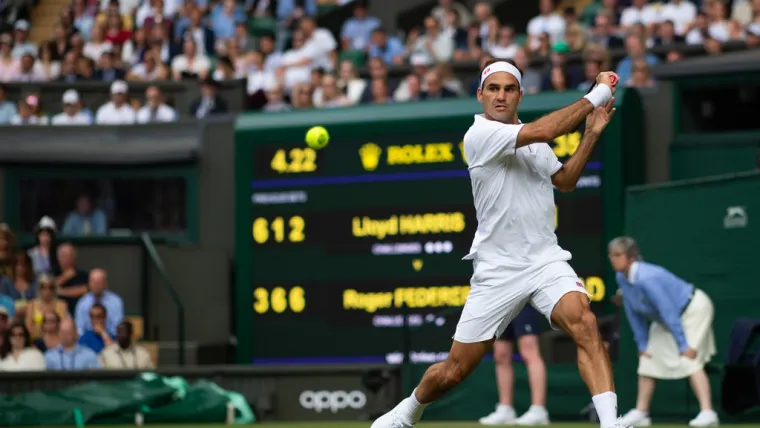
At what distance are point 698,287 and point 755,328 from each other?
924 millimetres

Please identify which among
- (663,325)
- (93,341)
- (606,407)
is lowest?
(93,341)

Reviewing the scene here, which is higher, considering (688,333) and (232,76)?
(232,76)

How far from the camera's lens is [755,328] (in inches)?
524

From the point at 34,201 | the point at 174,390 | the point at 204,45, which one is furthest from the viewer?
the point at 204,45

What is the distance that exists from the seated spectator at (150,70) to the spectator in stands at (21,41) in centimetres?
226

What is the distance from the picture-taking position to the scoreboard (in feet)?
53.0

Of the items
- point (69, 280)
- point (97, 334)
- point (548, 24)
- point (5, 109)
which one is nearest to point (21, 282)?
point (69, 280)

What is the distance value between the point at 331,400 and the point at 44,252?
4.17 m

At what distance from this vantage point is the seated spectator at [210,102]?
19641 millimetres

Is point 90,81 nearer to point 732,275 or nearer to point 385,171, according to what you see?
point 385,171

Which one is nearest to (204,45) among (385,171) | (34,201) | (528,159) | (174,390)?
(34,201)

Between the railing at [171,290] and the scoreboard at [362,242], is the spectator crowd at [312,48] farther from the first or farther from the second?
the railing at [171,290]

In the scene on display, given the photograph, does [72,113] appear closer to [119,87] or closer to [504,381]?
[119,87]

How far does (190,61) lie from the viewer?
72.5 ft
